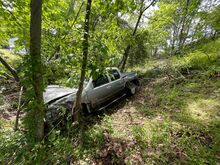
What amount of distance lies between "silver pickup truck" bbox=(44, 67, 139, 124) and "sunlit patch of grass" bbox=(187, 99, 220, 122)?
253 centimetres

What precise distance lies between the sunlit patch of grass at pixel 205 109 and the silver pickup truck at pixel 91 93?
2526 mm

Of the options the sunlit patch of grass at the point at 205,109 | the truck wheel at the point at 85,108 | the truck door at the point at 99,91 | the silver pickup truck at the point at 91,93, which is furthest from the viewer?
the truck door at the point at 99,91

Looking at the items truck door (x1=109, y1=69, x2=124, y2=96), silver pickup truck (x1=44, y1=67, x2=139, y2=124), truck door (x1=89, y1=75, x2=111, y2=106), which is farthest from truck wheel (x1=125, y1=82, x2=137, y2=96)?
truck door (x1=89, y1=75, x2=111, y2=106)

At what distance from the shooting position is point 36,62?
2271 millimetres

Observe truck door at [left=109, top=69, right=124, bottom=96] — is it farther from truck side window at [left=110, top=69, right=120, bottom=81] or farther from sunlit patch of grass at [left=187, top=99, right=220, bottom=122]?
sunlit patch of grass at [left=187, top=99, right=220, bottom=122]

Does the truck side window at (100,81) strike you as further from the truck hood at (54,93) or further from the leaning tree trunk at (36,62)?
the leaning tree trunk at (36,62)

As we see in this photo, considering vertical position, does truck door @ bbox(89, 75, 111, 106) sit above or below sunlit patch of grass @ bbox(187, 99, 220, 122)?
above

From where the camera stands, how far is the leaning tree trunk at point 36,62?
2121mm

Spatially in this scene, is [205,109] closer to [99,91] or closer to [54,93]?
[99,91]

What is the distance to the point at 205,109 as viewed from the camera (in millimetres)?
4109

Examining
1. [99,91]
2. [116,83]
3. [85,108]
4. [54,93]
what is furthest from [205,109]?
[54,93]

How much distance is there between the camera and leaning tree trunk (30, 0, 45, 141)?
212cm

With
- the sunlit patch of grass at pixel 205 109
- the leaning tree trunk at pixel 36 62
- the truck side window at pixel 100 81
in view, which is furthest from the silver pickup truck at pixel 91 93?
the sunlit patch of grass at pixel 205 109

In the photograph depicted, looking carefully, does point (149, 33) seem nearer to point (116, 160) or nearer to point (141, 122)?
point (141, 122)
